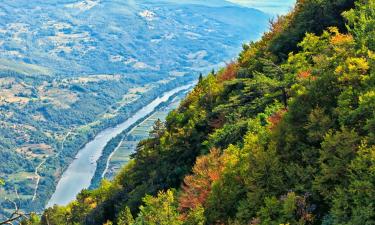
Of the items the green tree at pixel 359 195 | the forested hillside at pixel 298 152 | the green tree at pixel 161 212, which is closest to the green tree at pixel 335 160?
the forested hillside at pixel 298 152

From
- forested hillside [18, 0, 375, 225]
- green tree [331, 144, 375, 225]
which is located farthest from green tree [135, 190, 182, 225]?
green tree [331, 144, 375, 225]

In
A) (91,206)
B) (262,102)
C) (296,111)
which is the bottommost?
(91,206)

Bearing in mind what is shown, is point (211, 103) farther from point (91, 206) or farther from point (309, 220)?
point (309, 220)

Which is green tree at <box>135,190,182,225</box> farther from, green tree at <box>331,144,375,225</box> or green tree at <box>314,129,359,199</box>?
green tree at <box>331,144,375,225</box>

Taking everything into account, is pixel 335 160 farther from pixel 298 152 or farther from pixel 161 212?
pixel 161 212

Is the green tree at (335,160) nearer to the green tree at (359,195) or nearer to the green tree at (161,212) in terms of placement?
the green tree at (359,195)

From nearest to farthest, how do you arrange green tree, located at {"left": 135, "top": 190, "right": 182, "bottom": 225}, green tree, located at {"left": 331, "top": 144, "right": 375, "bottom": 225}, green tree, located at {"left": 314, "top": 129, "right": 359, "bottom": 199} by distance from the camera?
green tree, located at {"left": 331, "top": 144, "right": 375, "bottom": 225}
green tree, located at {"left": 314, "top": 129, "right": 359, "bottom": 199}
green tree, located at {"left": 135, "top": 190, "right": 182, "bottom": 225}

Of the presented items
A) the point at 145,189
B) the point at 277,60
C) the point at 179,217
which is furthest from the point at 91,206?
the point at 179,217

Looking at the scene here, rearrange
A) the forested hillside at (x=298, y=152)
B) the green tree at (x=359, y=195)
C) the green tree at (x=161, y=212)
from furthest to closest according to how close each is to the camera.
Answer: the green tree at (x=161, y=212)
the forested hillside at (x=298, y=152)
the green tree at (x=359, y=195)

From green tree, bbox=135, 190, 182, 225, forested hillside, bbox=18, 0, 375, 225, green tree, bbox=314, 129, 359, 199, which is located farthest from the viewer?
green tree, bbox=135, 190, 182, 225

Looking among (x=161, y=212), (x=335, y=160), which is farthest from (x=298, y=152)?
(x=161, y=212)

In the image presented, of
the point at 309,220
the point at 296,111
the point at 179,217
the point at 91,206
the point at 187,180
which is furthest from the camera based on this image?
the point at 91,206
